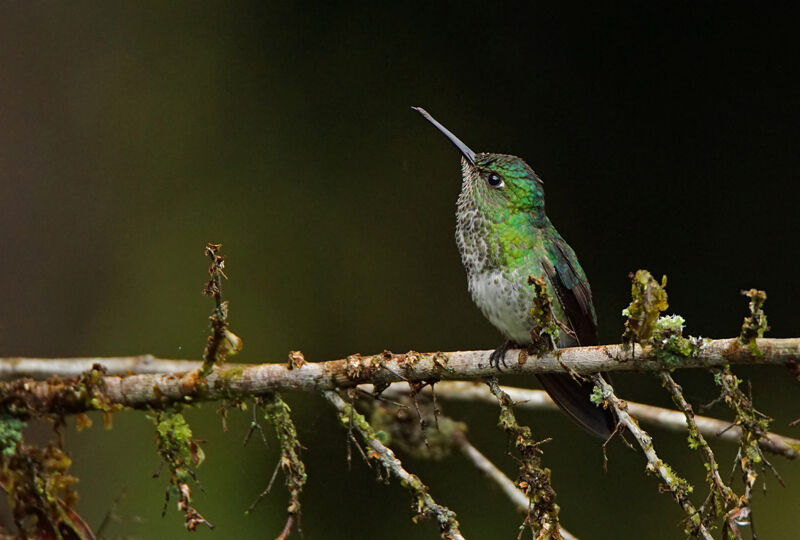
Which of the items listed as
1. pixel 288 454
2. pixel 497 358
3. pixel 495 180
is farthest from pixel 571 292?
pixel 288 454

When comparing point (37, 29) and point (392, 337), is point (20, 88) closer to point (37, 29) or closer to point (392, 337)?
point (37, 29)

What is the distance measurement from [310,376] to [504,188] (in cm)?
138

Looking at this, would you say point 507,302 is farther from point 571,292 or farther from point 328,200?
point 328,200

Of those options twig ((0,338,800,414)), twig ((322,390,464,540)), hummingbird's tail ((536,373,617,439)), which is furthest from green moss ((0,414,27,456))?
hummingbird's tail ((536,373,617,439))

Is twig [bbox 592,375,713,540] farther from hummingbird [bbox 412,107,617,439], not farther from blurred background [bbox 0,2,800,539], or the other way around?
blurred background [bbox 0,2,800,539]

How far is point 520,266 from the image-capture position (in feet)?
11.9

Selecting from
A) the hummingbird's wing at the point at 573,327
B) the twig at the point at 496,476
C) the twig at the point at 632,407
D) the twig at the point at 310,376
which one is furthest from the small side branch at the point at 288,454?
the hummingbird's wing at the point at 573,327

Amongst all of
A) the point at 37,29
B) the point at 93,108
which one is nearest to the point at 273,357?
the point at 93,108

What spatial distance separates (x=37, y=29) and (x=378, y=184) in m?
2.75

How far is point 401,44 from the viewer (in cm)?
701

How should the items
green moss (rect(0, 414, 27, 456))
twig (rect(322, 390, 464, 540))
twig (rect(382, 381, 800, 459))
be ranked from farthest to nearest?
twig (rect(382, 381, 800, 459))
green moss (rect(0, 414, 27, 456))
twig (rect(322, 390, 464, 540))

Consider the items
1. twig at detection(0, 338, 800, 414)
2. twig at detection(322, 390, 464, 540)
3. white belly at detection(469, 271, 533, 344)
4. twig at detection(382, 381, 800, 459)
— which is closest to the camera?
twig at detection(0, 338, 800, 414)

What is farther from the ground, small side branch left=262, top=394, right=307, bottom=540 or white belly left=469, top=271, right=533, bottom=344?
white belly left=469, top=271, right=533, bottom=344

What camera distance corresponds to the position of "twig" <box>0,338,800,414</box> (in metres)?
2.56
